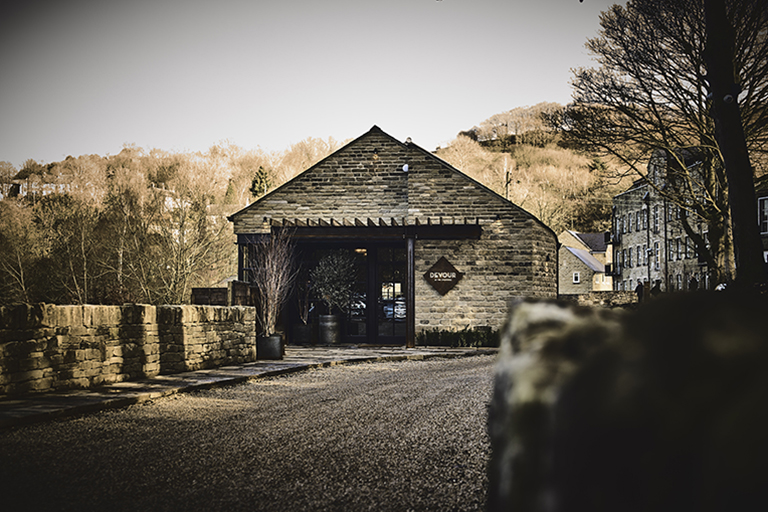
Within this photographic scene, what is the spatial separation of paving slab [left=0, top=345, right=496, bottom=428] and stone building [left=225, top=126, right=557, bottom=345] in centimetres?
218

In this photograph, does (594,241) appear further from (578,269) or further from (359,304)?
(359,304)

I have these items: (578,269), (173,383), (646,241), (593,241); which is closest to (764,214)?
(646,241)

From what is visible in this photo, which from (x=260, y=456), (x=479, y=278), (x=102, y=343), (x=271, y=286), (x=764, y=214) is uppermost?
(x=764, y=214)

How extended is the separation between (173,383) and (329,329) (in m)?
9.93

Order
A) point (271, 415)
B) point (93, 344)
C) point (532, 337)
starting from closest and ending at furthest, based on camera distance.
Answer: point (532, 337), point (271, 415), point (93, 344)

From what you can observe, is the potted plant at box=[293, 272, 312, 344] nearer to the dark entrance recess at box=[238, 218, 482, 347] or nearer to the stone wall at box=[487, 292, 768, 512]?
the dark entrance recess at box=[238, 218, 482, 347]

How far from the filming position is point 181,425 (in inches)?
259

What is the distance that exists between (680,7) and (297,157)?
44804 millimetres

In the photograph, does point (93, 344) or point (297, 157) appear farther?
point (297, 157)

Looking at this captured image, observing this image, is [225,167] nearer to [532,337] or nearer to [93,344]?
[93,344]

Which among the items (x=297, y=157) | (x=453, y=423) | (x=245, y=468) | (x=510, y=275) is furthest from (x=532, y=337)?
(x=297, y=157)

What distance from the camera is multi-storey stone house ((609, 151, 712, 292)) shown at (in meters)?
44.2

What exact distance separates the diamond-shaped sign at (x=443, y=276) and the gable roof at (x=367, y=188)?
6.30 feet

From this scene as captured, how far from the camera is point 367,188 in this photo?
21281 mm
